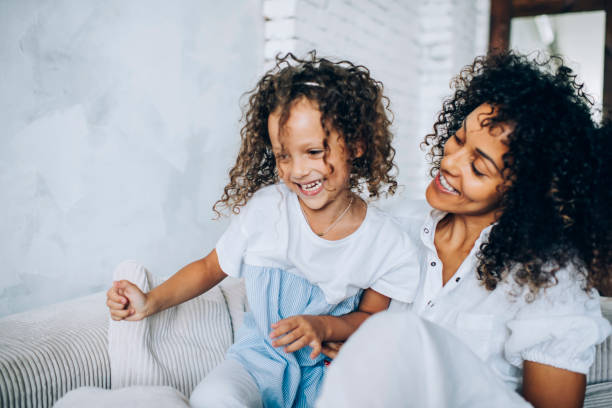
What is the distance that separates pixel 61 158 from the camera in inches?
64.9

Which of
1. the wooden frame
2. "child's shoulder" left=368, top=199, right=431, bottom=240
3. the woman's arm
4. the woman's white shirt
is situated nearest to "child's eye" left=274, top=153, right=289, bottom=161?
"child's shoulder" left=368, top=199, right=431, bottom=240

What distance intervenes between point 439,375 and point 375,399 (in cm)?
12

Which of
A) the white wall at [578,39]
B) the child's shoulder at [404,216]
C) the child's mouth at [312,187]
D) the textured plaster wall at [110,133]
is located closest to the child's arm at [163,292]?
the child's mouth at [312,187]

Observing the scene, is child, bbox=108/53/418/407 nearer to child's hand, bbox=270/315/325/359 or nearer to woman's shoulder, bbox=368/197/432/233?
child's hand, bbox=270/315/325/359

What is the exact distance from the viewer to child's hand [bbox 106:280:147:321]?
1.19 meters

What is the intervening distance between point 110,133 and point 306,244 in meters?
0.90

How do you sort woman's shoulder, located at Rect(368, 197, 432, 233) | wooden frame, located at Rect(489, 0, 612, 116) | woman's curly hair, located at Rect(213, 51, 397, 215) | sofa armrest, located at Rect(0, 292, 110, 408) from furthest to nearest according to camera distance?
1. wooden frame, located at Rect(489, 0, 612, 116)
2. woman's shoulder, located at Rect(368, 197, 432, 233)
3. woman's curly hair, located at Rect(213, 51, 397, 215)
4. sofa armrest, located at Rect(0, 292, 110, 408)

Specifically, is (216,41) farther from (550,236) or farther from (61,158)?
(550,236)

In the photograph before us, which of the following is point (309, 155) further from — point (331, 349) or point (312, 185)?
point (331, 349)

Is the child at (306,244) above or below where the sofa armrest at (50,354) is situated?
above

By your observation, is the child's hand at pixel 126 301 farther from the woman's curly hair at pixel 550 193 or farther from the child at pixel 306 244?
the woman's curly hair at pixel 550 193

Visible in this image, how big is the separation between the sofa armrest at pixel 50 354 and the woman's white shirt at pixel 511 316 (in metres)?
0.76

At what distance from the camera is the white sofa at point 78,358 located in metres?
1.05

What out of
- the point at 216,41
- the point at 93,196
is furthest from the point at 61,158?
the point at 216,41
